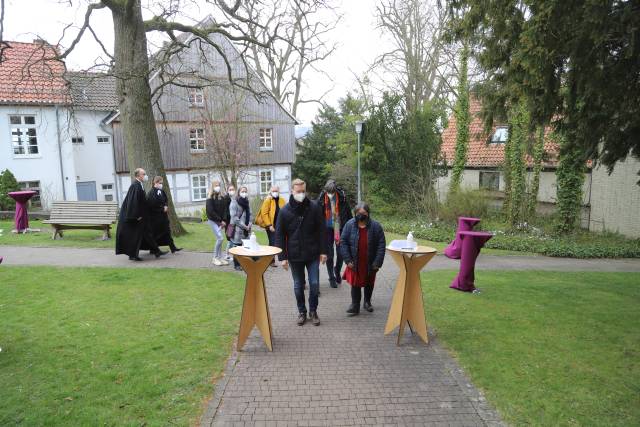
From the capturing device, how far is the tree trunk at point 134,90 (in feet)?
43.3

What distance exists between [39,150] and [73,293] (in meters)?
19.2

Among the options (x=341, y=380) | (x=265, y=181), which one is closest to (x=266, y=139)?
(x=265, y=181)

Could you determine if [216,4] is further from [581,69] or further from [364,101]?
[364,101]

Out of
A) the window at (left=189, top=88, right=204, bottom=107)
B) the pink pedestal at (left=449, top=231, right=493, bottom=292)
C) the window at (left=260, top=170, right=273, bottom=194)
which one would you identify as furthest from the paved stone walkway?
the window at (left=260, top=170, right=273, bottom=194)

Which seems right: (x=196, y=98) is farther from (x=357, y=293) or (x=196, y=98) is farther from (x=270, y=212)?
(x=357, y=293)

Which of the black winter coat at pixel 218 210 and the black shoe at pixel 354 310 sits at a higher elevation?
the black winter coat at pixel 218 210

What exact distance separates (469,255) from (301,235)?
12.2 ft

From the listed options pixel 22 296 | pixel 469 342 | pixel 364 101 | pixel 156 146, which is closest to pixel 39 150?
pixel 156 146

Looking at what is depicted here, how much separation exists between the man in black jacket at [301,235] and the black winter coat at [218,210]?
154 inches

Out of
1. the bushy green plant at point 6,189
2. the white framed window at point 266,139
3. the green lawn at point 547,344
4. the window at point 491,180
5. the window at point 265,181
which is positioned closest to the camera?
the green lawn at point 547,344

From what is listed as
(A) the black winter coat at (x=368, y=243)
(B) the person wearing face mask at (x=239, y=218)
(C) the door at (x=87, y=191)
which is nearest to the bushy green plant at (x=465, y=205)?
(B) the person wearing face mask at (x=239, y=218)

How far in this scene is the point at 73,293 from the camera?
8016 mm

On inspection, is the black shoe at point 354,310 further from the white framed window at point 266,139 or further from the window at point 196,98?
the white framed window at point 266,139

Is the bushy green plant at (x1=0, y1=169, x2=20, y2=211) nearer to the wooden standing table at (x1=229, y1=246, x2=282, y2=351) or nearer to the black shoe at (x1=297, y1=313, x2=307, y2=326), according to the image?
the black shoe at (x1=297, y1=313, x2=307, y2=326)
